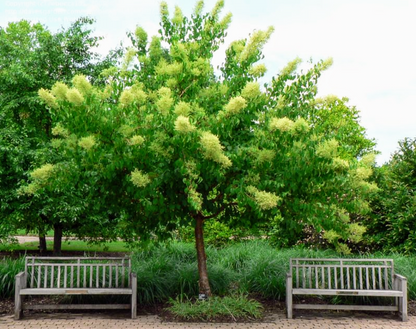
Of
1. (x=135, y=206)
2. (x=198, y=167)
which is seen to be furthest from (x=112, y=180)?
(x=198, y=167)

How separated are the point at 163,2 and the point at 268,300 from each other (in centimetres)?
492

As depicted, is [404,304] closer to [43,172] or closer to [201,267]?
[201,267]

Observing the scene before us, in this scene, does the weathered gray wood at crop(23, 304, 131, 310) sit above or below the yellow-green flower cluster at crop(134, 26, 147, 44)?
below

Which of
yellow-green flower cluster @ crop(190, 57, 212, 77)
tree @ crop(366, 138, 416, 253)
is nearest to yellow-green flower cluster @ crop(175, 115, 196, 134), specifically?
yellow-green flower cluster @ crop(190, 57, 212, 77)

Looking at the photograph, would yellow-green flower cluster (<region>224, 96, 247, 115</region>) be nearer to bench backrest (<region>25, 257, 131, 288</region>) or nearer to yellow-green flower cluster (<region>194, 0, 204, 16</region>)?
yellow-green flower cluster (<region>194, 0, 204, 16</region>)

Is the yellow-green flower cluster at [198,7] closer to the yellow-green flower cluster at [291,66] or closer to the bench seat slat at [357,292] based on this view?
the yellow-green flower cluster at [291,66]

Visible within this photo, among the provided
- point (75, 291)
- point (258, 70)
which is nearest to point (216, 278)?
point (75, 291)

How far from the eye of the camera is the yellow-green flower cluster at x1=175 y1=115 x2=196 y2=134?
471 cm

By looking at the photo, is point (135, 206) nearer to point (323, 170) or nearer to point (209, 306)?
point (209, 306)

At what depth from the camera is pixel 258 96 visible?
19.6 feet

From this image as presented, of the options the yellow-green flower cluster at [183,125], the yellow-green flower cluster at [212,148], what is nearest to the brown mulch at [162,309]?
the yellow-green flower cluster at [212,148]

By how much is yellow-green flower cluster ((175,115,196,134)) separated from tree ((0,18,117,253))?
19.1ft

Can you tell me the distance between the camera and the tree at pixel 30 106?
10.6 m

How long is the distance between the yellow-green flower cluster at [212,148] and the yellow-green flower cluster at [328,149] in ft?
3.88
